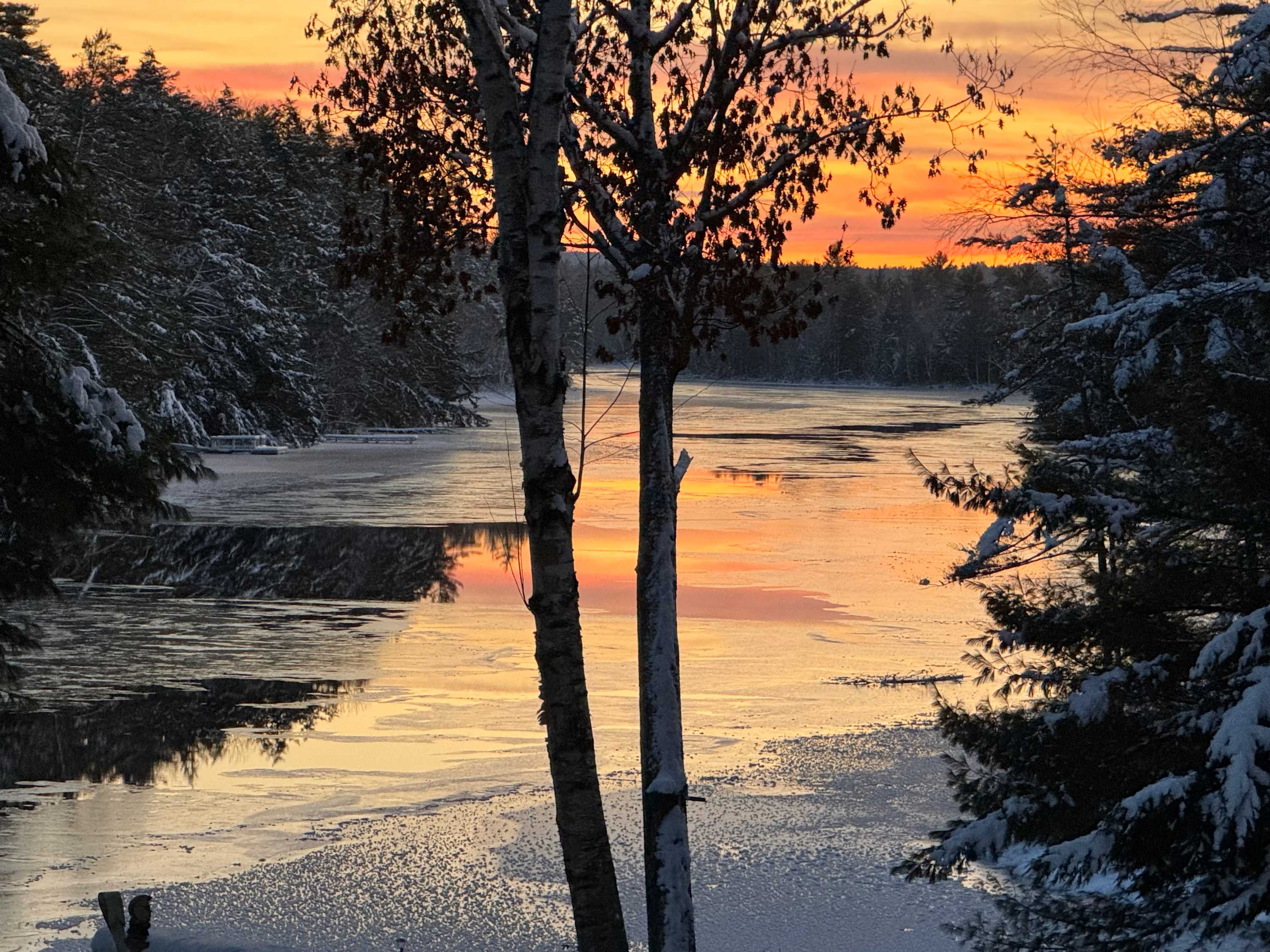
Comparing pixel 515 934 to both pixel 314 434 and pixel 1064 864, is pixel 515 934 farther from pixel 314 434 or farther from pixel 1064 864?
pixel 314 434

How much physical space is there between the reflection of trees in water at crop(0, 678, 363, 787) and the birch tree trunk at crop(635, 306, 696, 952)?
5.86 m

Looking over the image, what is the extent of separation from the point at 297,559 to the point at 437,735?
1200 centimetres

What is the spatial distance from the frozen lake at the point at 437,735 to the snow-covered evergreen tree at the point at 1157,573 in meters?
2.77

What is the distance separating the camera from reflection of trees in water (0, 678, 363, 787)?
43.1 ft

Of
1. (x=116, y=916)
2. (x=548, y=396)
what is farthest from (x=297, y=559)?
(x=548, y=396)

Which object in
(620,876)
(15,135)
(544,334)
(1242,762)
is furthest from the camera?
(620,876)

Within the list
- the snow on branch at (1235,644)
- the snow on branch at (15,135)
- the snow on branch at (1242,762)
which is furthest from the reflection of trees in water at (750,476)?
the snow on branch at (1242,762)

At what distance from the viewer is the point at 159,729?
47.4ft

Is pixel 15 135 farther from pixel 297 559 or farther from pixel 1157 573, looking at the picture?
pixel 297 559

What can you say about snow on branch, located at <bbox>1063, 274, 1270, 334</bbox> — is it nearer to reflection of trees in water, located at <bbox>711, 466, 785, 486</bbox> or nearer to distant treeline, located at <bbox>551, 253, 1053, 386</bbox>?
reflection of trees in water, located at <bbox>711, 466, 785, 486</bbox>

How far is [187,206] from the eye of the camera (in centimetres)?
5619

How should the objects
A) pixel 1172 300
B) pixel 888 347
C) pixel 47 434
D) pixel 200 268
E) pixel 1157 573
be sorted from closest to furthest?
pixel 1172 300 → pixel 1157 573 → pixel 47 434 → pixel 200 268 → pixel 888 347

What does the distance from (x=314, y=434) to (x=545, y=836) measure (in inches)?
1912

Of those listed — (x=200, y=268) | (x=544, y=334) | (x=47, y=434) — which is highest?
(x=200, y=268)
